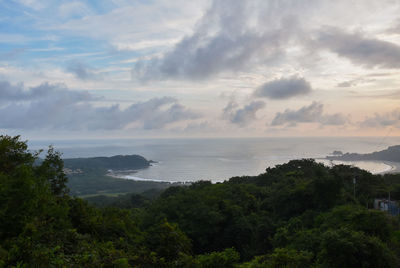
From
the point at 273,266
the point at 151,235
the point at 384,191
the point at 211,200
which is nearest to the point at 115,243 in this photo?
the point at 151,235

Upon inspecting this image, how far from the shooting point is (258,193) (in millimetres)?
20844

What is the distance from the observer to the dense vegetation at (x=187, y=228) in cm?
660

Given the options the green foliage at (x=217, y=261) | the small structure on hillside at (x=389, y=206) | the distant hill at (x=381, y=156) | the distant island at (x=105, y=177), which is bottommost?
the distant island at (x=105, y=177)

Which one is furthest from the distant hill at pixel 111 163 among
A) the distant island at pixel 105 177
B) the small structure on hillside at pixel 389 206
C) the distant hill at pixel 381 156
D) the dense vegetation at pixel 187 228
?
the small structure on hillside at pixel 389 206

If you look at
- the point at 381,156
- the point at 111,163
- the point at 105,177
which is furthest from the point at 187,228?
the point at 111,163

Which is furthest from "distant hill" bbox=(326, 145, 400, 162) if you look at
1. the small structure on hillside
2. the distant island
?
the small structure on hillside

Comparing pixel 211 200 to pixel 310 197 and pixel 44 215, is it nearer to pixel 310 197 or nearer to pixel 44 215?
pixel 310 197

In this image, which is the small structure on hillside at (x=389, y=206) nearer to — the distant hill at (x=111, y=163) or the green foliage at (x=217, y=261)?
the green foliage at (x=217, y=261)

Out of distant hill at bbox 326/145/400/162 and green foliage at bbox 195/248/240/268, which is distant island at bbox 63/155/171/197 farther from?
green foliage at bbox 195/248/240/268

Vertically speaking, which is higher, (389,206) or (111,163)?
(389,206)

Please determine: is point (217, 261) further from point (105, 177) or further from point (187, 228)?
point (105, 177)

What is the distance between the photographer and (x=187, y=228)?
1489 cm

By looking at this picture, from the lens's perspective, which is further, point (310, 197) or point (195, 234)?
point (310, 197)

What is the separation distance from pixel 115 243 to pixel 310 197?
11098 millimetres
